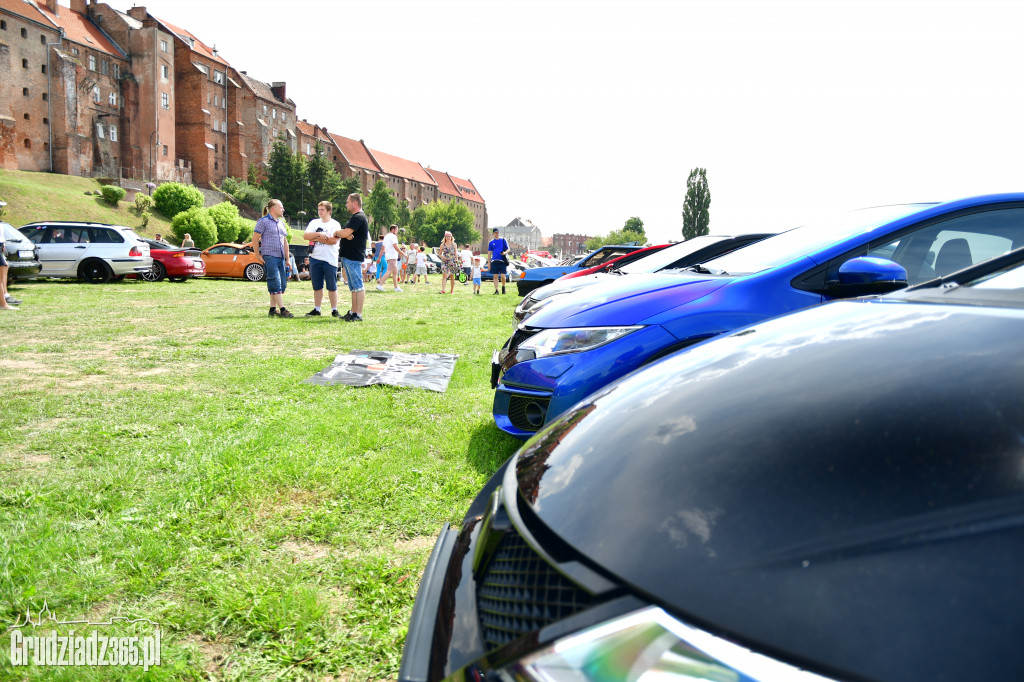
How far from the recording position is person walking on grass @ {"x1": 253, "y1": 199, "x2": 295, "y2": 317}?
387 inches

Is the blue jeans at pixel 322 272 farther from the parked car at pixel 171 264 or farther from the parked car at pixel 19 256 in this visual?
the parked car at pixel 171 264

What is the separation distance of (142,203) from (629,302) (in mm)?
51664

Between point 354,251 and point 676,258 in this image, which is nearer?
point 676,258

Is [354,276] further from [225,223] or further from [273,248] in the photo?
[225,223]

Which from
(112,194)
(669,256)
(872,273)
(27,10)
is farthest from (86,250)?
(27,10)

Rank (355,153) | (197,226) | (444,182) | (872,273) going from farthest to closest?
(444,182) < (355,153) < (197,226) < (872,273)

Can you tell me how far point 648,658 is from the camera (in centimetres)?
74

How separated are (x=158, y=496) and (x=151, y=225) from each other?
161 ft

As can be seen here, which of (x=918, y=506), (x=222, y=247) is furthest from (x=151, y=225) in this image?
(x=918, y=506)

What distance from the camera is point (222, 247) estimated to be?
22.6m

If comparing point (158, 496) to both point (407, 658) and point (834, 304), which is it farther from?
point (834, 304)

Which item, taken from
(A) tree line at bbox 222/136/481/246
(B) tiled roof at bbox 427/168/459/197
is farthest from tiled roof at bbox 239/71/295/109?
(B) tiled roof at bbox 427/168/459/197

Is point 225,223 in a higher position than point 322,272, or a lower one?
higher

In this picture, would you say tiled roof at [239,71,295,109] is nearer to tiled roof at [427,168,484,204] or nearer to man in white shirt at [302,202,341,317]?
tiled roof at [427,168,484,204]
